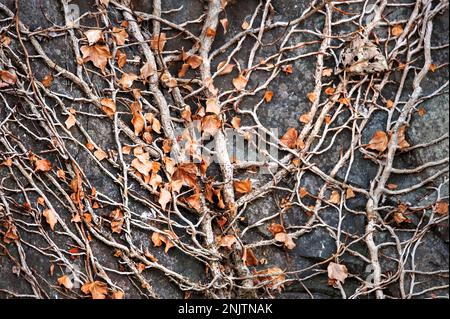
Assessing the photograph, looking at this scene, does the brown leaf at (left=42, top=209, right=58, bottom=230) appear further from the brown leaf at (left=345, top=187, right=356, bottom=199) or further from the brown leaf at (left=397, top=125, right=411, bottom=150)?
the brown leaf at (left=397, top=125, right=411, bottom=150)

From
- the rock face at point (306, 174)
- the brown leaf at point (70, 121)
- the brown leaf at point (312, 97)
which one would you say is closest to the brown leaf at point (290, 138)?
the rock face at point (306, 174)

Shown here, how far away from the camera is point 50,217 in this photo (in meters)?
2.27

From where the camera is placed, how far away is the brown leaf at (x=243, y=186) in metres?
2.46

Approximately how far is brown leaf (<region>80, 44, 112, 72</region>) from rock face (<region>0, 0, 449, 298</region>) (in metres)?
0.07

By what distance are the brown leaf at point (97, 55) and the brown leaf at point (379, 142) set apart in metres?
1.27

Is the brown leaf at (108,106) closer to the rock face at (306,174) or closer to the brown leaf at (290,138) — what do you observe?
the rock face at (306,174)

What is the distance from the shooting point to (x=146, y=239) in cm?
238

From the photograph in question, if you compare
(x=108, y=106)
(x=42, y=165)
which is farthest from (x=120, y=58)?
(x=42, y=165)

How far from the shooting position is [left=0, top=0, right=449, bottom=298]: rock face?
2381 millimetres
